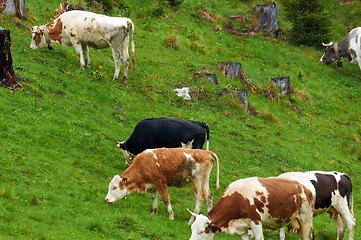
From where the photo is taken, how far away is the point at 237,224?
1652 centimetres

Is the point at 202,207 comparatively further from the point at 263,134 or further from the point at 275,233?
the point at 263,134

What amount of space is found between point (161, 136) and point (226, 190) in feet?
20.4

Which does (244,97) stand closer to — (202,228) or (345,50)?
(345,50)

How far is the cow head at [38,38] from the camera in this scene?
104 ft

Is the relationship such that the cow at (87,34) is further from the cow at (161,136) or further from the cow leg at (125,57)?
the cow at (161,136)

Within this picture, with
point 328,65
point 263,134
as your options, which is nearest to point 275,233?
point 263,134

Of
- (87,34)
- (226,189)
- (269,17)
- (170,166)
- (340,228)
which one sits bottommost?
(269,17)

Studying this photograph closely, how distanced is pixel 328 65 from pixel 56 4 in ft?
59.6

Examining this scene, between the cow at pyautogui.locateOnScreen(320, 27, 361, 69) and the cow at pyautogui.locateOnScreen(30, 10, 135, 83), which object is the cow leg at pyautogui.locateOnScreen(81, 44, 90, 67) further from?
the cow at pyautogui.locateOnScreen(320, 27, 361, 69)

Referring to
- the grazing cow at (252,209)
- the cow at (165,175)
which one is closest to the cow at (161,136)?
the cow at (165,175)

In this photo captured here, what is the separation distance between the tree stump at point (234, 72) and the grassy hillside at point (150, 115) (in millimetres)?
392

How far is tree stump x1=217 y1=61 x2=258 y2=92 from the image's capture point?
122 ft

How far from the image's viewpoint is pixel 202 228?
16.1 metres

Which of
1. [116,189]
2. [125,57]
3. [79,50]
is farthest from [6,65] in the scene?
[116,189]
